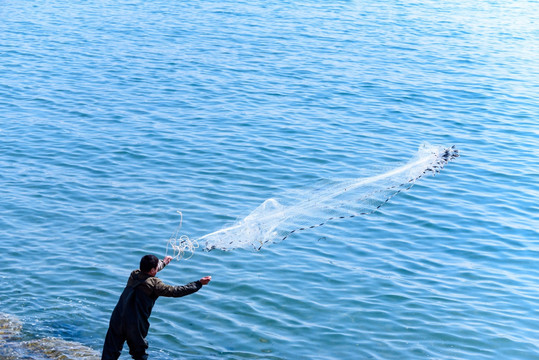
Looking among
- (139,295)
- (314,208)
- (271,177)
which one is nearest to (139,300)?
(139,295)

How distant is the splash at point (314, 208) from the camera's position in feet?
46.5

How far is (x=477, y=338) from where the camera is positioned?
11.8 metres

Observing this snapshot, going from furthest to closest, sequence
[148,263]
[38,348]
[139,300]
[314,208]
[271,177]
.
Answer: [271,177]
[314,208]
[38,348]
[139,300]
[148,263]

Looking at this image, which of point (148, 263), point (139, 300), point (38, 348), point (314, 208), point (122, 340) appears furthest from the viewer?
point (314, 208)

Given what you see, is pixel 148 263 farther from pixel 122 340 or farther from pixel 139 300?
pixel 122 340

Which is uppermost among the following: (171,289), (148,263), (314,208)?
(148,263)

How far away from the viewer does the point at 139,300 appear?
9023mm

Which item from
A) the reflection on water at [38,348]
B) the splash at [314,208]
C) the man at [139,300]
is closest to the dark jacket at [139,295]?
the man at [139,300]

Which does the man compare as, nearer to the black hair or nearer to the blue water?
the black hair

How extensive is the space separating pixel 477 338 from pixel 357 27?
82.3 ft

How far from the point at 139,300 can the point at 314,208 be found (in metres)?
7.15

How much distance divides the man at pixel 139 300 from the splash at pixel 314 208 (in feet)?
11.1

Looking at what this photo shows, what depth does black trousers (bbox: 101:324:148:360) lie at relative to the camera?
915cm

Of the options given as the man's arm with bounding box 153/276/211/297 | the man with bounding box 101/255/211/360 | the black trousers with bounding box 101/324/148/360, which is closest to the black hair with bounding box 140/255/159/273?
the man with bounding box 101/255/211/360
